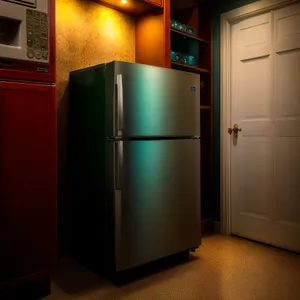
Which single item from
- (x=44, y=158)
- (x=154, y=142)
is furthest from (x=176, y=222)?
(x=44, y=158)

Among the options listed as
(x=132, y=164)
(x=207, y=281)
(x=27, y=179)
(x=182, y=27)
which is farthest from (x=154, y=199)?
(x=182, y=27)

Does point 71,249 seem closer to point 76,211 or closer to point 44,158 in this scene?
point 76,211

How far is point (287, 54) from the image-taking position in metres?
2.54

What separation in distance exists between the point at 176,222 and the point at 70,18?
1.73 m

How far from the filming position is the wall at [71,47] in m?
2.38

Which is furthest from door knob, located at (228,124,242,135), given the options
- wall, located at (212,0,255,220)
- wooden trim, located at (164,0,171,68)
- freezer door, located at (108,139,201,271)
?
wooden trim, located at (164,0,171,68)

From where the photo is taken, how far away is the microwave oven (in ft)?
5.27

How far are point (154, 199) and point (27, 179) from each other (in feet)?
2.66

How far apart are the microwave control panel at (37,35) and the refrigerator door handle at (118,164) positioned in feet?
2.08

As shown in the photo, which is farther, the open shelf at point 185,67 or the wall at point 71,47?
the open shelf at point 185,67

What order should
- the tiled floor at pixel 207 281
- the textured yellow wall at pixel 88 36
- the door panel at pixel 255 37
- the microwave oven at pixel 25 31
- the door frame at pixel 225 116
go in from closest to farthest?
the microwave oven at pixel 25 31, the tiled floor at pixel 207 281, the textured yellow wall at pixel 88 36, the door panel at pixel 255 37, the door frame at pixel 225 116

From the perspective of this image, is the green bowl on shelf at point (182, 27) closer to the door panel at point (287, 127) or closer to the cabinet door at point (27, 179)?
the door panel at point (287, 127)

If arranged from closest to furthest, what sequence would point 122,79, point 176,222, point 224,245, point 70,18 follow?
point 122,79, point 176,222, point 70,18, point 224,245

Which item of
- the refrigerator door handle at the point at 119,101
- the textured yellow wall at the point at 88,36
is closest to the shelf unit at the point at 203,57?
the textured yellow wall at the point at 88,36
